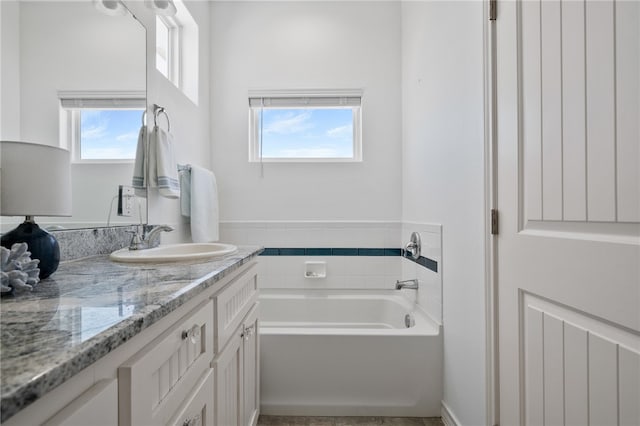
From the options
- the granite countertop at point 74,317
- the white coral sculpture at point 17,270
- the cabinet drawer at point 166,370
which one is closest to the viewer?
the granite countertop at point 74,317

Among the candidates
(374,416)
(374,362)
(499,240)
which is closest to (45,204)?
(499,240)

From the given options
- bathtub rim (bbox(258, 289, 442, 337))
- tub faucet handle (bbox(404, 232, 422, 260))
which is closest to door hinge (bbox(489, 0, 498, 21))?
tub faucet handle (bbox(404, 232, 422, 260))

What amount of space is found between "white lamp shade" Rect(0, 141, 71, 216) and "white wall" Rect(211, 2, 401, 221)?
1642 mm

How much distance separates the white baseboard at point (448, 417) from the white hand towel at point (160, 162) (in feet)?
5.78

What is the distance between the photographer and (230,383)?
3.48 ft

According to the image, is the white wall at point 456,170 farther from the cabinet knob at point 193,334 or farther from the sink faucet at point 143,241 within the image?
the sink faucet at point 143,241

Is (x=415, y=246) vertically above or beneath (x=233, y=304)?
above

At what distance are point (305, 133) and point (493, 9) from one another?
160 cm

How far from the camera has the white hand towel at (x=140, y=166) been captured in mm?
1451

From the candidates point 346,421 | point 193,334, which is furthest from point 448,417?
point 193,334

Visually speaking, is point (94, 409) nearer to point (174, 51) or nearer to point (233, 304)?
point (233, 304)

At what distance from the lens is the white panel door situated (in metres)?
0.65

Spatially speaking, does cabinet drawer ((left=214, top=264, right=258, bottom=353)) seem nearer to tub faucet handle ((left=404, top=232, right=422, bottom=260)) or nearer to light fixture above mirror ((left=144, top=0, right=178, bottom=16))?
tub faucet handle ((left=404, top=232, right=422, bottom=260))

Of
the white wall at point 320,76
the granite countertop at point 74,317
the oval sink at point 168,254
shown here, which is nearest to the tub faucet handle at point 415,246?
the white wall at point 320,76
